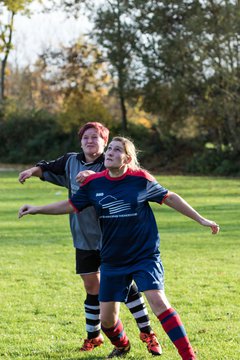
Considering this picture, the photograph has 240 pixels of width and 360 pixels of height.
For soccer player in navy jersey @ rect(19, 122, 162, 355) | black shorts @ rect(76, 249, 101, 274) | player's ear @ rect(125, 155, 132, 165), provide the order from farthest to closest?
black shorts @ rect(76, 249, 101, 274)
soccer player in navy jersey @ rect(19, 122, 162, 355)
player's ear @ rect(125, 155, 132, 165)

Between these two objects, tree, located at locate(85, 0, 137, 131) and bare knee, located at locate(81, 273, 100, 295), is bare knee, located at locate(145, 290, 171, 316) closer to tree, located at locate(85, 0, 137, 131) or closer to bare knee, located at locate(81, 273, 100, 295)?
bare knee, located at locate(81, 273, 100, 295)

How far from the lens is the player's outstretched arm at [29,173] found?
629cm

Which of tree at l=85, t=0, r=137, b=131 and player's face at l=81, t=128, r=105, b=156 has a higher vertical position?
tree at l=85, t=0, r=137, b=131

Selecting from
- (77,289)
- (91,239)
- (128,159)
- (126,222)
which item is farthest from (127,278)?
(77,289)

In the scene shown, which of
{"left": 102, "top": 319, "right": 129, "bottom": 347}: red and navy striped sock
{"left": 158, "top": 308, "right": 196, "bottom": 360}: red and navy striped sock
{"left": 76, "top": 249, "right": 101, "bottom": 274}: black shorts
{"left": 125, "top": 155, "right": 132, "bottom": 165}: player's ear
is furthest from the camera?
{"left": 76, "top": 249, "right": 101, "bottom": 274}: black shorts

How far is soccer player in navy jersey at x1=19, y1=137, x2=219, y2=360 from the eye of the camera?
561cm

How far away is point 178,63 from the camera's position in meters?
38.9

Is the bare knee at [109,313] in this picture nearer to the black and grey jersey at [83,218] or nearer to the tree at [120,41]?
the black and grey jersey at [83,218]

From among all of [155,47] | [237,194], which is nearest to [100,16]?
[155,47]

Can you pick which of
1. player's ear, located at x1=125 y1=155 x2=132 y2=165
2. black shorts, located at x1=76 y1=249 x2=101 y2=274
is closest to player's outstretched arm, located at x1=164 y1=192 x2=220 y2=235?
player's ear, located at x1=125 y1=155 x2=132 y2=165

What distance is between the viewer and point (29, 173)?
6391mm

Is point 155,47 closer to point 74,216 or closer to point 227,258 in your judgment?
point 227,258

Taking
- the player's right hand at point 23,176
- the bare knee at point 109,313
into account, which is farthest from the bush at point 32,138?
the bare knee at point 109,313

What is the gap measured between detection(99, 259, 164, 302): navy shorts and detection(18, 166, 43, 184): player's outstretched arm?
113 centimetres
